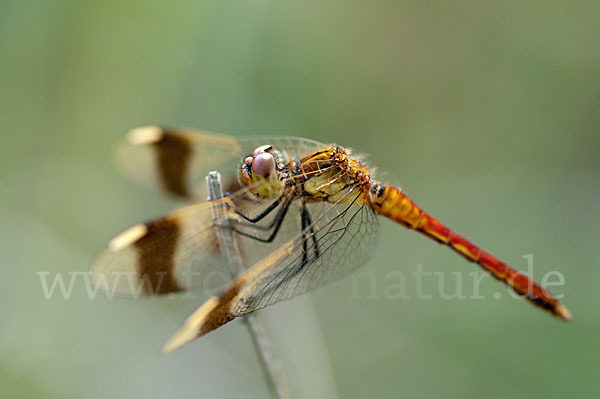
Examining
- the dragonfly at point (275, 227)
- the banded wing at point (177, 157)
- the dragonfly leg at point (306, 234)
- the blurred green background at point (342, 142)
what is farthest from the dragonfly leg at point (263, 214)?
the blurred green background at point (342, 142)

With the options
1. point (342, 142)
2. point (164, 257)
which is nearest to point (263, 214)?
point (164, 257)

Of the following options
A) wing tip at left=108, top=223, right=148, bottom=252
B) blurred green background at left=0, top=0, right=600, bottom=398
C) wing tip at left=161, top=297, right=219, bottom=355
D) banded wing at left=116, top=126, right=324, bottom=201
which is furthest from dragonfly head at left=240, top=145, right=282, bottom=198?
blurred green background at left=0, top=0, right=600, bottom=398

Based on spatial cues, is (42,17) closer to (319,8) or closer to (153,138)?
(153,138)

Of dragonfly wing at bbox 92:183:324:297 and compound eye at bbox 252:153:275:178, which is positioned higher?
compound eye at bbox 252:153:275:178

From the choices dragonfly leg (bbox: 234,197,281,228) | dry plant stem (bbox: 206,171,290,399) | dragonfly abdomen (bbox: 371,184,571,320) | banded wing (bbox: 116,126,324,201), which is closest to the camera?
dry plant stem (bbox: 206,171,290,399)

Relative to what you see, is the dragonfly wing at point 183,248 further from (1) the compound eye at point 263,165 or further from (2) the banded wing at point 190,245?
(1) the compound eye at point 263,165

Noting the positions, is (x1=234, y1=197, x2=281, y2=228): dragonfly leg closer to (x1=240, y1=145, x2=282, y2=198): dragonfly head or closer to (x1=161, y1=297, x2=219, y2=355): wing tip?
(x1=240, y1=145, x2=282, y2=198): dragonfly head

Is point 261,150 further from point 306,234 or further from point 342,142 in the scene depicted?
point 342,142

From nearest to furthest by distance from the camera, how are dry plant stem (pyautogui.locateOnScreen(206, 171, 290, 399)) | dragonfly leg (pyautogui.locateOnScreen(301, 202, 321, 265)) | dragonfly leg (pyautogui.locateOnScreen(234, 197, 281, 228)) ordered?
dry plant stem (pyautogui.locateOnScreen(206, 171, 290, 399)) → dragonfly leg (pyautogui.locateOnScreen(301, 202, 321, 265)) → dragonfly leg (pyautogui.locateOnScreen(234, 197, 281, 228))

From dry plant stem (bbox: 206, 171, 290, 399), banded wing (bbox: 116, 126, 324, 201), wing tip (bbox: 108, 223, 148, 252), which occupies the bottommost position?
dry plant stem (bbox: 206, 171, 290, 399)
